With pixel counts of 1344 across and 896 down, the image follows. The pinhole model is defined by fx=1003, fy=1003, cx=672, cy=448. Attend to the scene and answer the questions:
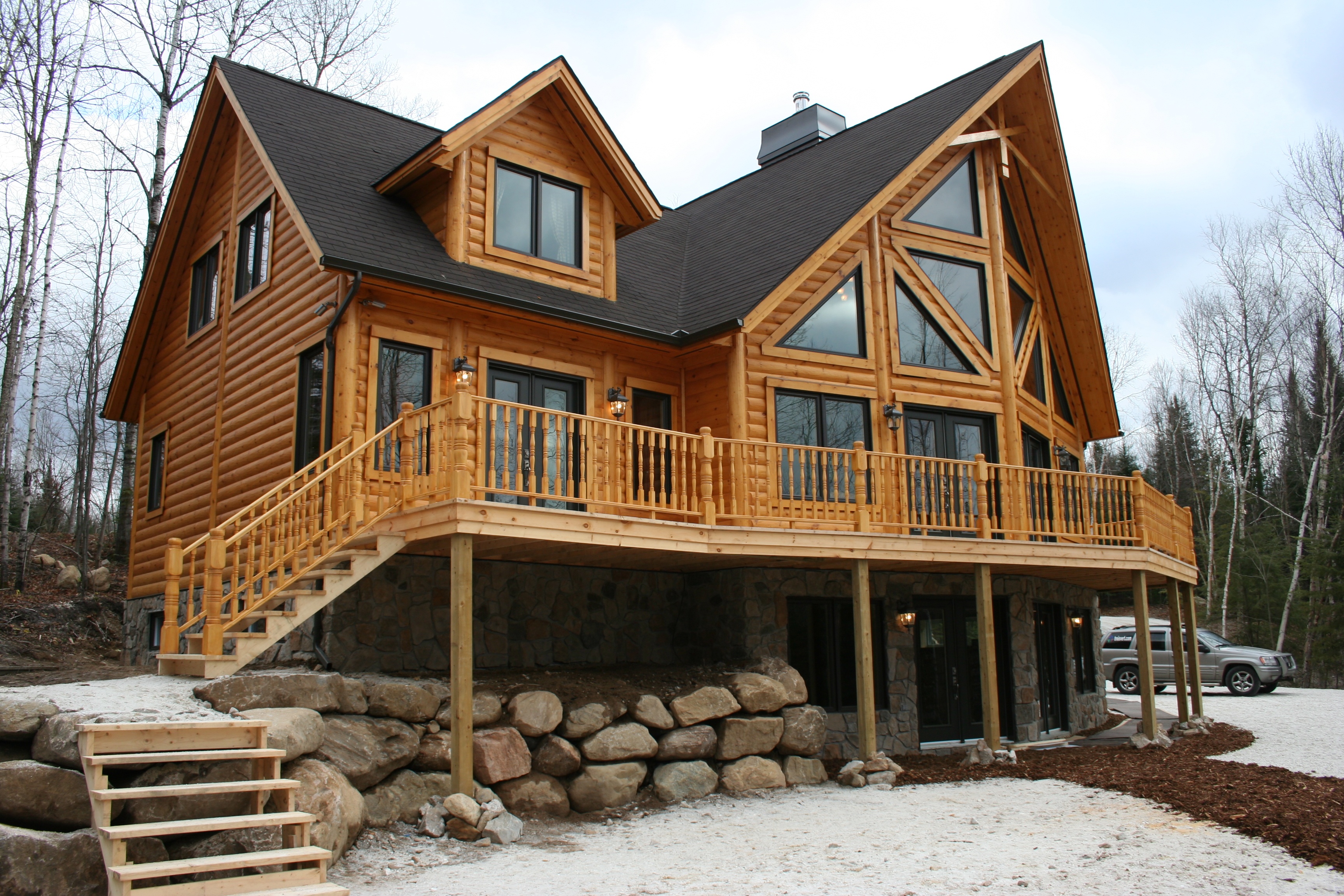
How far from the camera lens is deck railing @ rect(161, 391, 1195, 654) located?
9.05 m

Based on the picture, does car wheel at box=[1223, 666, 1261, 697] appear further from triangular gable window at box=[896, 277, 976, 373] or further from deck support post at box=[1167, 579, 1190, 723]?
triangular gable window at box=[896, 277, 976, 373]

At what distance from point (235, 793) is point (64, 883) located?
41.0 inches

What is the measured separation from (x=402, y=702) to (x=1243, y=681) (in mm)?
21148

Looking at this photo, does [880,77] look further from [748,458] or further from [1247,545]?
[748,458]

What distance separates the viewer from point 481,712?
30.2 feet

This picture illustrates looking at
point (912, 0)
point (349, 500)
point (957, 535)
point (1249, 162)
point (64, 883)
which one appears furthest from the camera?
point (912, 0)

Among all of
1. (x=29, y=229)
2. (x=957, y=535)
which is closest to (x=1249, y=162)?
(x=957, y=535)

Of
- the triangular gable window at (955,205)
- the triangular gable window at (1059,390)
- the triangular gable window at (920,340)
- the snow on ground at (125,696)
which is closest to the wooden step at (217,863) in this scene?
the snow on ground at (125,696)

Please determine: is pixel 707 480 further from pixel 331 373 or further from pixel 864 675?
pixel 331 373

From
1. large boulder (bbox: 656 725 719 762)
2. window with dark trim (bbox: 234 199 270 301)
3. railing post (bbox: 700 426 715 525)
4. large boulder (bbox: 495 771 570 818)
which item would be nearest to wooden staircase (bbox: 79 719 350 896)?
large boulder (bbox: 495 771 570 818)

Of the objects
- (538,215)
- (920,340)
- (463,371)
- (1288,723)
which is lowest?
(1288,723)

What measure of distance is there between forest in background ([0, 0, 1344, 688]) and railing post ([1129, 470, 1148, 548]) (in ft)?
54.1

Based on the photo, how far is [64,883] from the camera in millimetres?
6145

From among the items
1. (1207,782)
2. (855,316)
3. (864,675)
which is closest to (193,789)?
(864,675)
